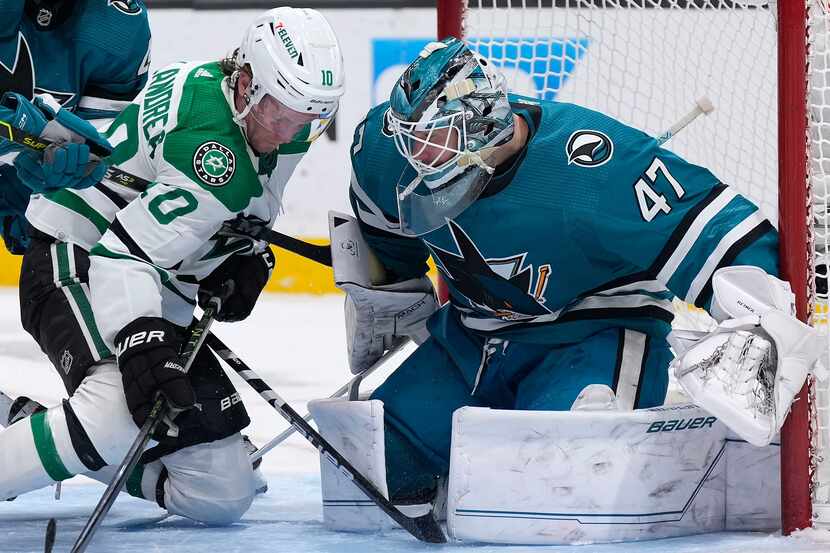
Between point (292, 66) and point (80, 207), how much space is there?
0.58m

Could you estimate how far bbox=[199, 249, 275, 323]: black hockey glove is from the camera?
2771 millimetres

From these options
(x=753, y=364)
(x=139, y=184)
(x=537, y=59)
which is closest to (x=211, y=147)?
(x=139, y=184)

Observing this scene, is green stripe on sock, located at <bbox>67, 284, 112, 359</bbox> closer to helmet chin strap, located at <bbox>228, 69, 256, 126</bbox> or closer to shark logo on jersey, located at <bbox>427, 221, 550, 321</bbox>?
helmet chin strap, located at <bbox>228, 69, 256, 126</bbox>

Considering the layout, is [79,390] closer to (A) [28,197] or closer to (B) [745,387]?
(A) [28,197]

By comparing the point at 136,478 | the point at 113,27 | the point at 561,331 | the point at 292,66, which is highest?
the point at 113,27

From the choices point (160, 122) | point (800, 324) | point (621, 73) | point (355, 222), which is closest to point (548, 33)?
point (621, 73)

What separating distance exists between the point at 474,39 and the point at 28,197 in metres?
1.46

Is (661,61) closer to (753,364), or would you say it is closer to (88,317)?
(753,364)

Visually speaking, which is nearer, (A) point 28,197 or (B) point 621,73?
(A) point 28,197

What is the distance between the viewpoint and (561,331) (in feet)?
8.43

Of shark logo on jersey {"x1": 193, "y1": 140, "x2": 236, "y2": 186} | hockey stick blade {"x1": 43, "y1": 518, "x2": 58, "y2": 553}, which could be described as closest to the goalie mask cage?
shark logo on jersey {"x1": 193, "y1": 140, "x2": 236, "y2": 186}

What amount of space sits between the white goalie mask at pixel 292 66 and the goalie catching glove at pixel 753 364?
2.72 ft

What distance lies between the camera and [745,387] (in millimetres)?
2104

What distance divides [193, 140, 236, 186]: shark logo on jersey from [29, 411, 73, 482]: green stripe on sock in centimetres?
54
